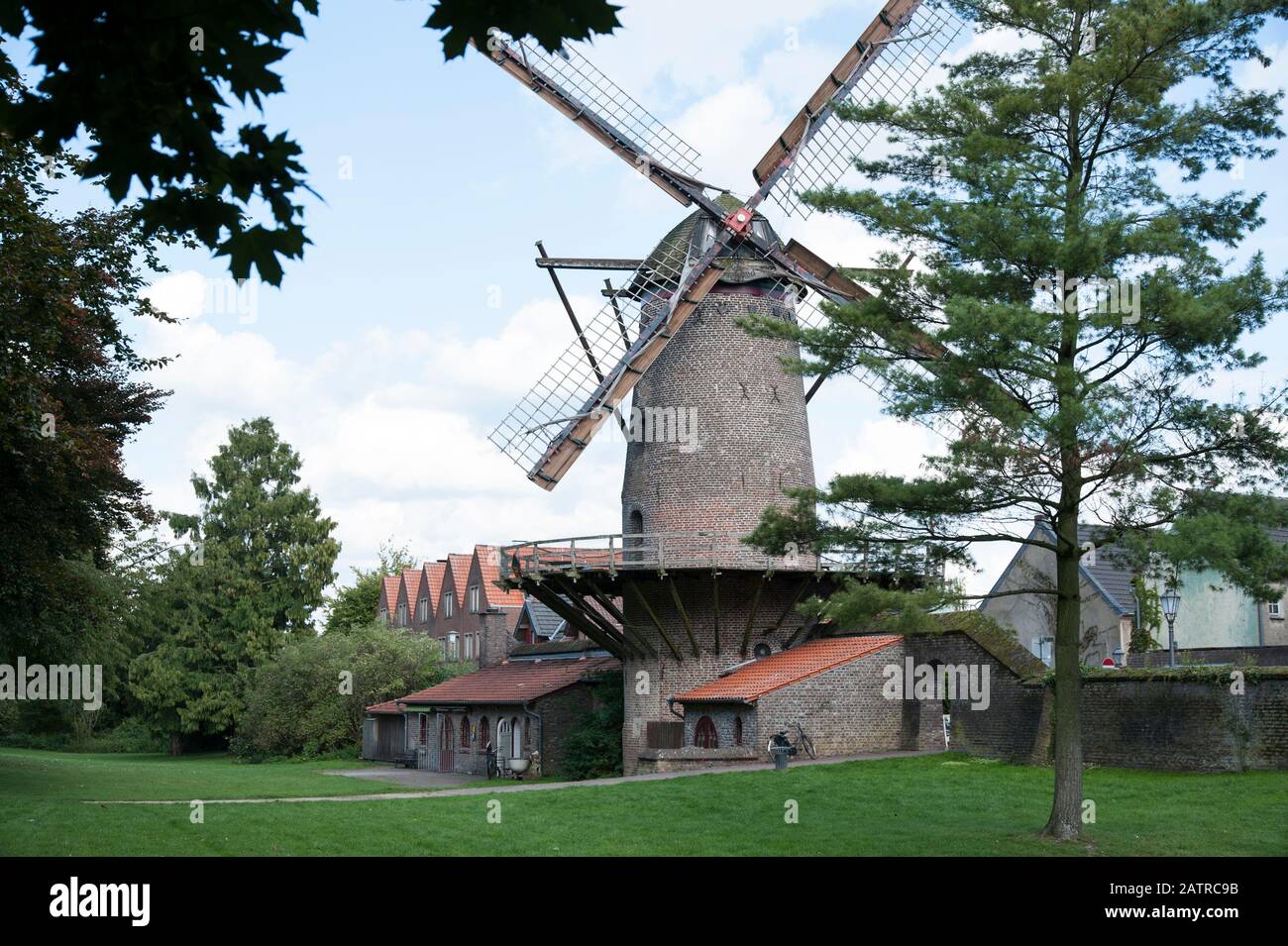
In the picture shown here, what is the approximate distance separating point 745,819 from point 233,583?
4004cm

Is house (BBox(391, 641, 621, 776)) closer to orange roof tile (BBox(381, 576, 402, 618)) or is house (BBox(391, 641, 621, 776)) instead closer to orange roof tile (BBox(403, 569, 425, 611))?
orange roof tile (BBox(403, 569, 425, 611))

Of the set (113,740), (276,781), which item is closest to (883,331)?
(276,781)

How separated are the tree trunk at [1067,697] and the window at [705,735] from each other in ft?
42.7

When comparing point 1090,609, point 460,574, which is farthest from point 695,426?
point 460,574

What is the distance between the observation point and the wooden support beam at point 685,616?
28.0 metres

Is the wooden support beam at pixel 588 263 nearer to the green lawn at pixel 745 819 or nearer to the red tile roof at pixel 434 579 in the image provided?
the green lawn at pixel 745 819

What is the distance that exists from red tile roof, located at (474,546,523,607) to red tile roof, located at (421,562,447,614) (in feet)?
20.4

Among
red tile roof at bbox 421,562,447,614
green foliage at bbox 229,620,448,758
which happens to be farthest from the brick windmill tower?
red tile roof at bbox 421,562,447,614

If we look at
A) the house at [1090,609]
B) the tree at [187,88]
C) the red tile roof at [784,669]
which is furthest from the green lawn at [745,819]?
the house at [1090,609]

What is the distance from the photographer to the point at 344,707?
153 feet

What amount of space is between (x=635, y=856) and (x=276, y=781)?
19.8 metres

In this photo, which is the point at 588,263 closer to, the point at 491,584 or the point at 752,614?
the point at 752,614

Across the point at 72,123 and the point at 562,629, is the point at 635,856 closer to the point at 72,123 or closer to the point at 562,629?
the point at 72,123

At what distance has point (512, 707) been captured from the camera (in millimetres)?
33656
